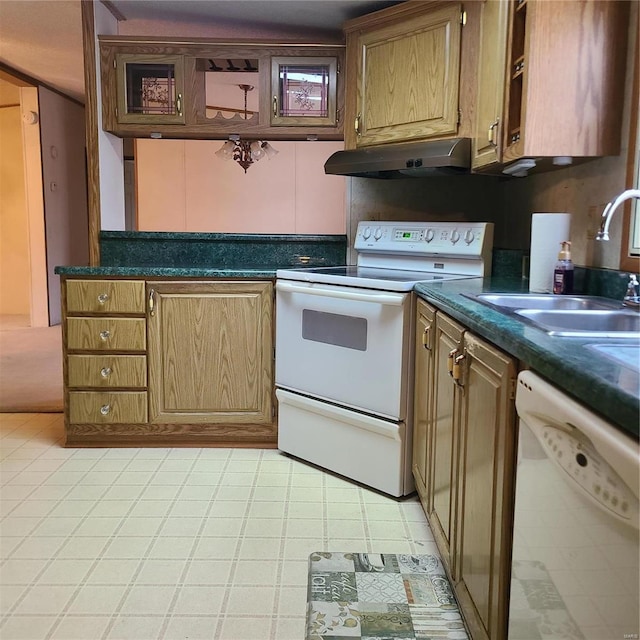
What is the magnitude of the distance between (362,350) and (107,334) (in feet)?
4.08

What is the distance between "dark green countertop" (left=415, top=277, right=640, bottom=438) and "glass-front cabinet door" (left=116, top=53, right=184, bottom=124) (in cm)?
211

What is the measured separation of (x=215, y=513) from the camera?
2266mm

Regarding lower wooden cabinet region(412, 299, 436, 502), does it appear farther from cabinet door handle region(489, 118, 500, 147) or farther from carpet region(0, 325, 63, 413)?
carpet region(0, 325, 63, 413)

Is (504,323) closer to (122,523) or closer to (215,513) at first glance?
(215,513)

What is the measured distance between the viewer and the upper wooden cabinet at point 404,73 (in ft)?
8.48

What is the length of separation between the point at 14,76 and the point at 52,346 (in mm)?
2385

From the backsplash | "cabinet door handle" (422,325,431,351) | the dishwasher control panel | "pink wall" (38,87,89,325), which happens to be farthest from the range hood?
"pink wall" (38,87,89,325)

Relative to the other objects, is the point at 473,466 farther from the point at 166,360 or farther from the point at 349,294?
the point at 166,360

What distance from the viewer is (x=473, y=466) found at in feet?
4.71

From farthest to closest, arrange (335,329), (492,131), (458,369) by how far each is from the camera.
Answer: (335,329) → (492,131) → (458,369)

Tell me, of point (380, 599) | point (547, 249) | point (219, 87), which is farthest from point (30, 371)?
point (547, 249)

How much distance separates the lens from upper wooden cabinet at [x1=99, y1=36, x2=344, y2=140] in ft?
10.1

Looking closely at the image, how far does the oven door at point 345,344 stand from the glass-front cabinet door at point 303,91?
95 centimetres

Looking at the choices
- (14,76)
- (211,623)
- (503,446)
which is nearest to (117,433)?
(211,623)
